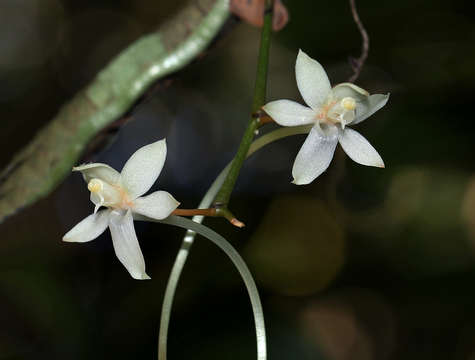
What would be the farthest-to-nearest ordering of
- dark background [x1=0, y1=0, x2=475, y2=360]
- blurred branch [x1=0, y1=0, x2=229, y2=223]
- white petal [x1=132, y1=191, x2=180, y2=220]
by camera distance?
dark background [x1=0, y1=0, x2=475, y2=360]
blurred branch [x1=0, y1=0, x2=229, y2=223]
white petal [x1=132, y1=191, x2=180, y2=220]

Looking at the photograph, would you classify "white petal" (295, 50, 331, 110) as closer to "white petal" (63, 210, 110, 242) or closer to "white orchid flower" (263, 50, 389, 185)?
"white orchid flower" (263, 50, 389, 185)

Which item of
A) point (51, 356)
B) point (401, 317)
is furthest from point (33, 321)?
point (401, 317)

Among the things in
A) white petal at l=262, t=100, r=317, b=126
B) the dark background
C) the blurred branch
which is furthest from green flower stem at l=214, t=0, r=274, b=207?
the dark background

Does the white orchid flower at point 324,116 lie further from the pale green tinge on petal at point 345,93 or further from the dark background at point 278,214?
the dark background at point 278,214

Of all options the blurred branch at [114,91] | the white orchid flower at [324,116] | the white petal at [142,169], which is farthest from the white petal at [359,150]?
the blurred branch at [114,91]

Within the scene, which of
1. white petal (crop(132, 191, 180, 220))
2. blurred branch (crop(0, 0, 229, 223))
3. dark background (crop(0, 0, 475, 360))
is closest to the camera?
white petal (crop(132, 191, 180, 220))
